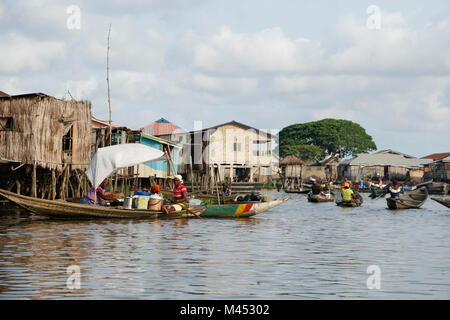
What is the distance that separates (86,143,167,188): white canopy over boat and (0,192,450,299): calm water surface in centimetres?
145

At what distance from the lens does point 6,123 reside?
21.4 metres

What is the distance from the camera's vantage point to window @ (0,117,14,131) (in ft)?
69.7

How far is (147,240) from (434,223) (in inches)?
439

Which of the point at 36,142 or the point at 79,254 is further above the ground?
the point at 36,142

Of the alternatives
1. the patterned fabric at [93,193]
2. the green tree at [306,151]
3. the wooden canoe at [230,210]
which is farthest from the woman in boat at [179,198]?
the green tree at [306,151]

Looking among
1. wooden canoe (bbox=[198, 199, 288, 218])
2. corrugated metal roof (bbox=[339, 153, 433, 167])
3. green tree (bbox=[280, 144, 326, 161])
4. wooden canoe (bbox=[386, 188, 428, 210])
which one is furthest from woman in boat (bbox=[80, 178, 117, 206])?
green tree (bbox=[280, 144, 326, 161])

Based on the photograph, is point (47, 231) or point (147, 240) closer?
point (147, 240)

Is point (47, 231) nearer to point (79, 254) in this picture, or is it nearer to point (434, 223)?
point (79, 254)

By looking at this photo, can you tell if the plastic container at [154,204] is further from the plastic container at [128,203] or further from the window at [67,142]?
the window at [67,142]

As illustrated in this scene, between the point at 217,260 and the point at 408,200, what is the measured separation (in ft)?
62.6

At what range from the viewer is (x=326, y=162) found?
76.9 m

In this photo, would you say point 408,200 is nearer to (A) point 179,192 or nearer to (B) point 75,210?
(A) point 179,192

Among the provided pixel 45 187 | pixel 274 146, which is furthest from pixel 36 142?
pixel 274 146

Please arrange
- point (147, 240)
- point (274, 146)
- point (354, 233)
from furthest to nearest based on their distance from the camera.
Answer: point (274, 146) → point (354, 233) → point (147, 240)
